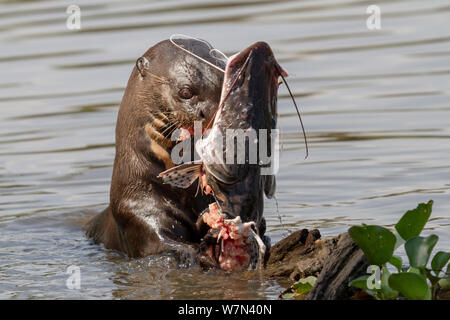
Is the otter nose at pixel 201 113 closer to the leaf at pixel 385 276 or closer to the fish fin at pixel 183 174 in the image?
the fish fin at pixel 183 174

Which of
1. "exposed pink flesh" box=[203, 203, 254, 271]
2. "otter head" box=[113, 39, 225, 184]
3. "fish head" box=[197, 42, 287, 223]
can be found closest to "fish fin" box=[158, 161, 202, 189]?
"fish head" box=[197, 42, 287, 223]

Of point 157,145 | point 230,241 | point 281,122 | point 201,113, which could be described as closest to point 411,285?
point 230,241

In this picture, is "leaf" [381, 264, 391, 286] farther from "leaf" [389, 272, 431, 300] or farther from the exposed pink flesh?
the exposed pink flesh

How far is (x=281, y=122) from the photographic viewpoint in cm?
1078

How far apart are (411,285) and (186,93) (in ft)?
7.20

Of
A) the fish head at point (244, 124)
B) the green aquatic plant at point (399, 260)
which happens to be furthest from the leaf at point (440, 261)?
the fish head at point (244, 124)

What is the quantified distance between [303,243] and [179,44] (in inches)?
59.6

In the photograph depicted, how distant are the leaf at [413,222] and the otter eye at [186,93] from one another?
1820 millimetres

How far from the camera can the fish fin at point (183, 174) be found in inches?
244

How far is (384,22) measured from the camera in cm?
1397

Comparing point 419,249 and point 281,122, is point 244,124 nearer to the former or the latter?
point 419,249
